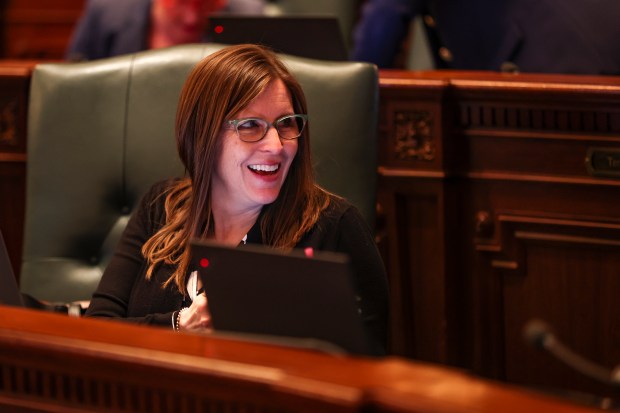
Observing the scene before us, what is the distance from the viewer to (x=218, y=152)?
1.70m

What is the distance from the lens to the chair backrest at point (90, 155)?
196 centimetres

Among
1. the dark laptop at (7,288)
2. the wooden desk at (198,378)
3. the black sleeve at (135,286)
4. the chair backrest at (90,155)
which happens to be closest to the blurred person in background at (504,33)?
the chair backrest at (90,155)

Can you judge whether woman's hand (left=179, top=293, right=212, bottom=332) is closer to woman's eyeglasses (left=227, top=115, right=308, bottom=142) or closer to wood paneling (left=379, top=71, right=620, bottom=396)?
woman's eyeglasses (left=227, top=115, right=308, bottom=142)

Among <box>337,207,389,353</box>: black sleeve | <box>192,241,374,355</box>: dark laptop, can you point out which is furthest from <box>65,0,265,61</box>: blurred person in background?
<box>192,241,374,355</box>: dark laptop

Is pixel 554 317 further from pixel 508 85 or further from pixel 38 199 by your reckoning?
pixel 38 199

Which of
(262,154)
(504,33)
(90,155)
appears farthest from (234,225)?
(504,33)

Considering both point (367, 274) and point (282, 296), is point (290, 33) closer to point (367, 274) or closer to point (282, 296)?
point (367, 274)

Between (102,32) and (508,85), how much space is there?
5.23 ft

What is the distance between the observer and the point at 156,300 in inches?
67.0

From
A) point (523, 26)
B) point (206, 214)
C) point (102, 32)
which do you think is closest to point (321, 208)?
point (206, 214)

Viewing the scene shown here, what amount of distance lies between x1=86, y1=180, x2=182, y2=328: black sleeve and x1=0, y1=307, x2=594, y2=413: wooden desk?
2.04 feet

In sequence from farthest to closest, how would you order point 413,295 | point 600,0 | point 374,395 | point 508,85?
point 600,0 < point 413,295 < point 508,85 < point 374,395

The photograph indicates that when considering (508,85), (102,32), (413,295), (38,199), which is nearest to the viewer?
(38,199)

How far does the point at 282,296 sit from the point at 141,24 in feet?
7.30
